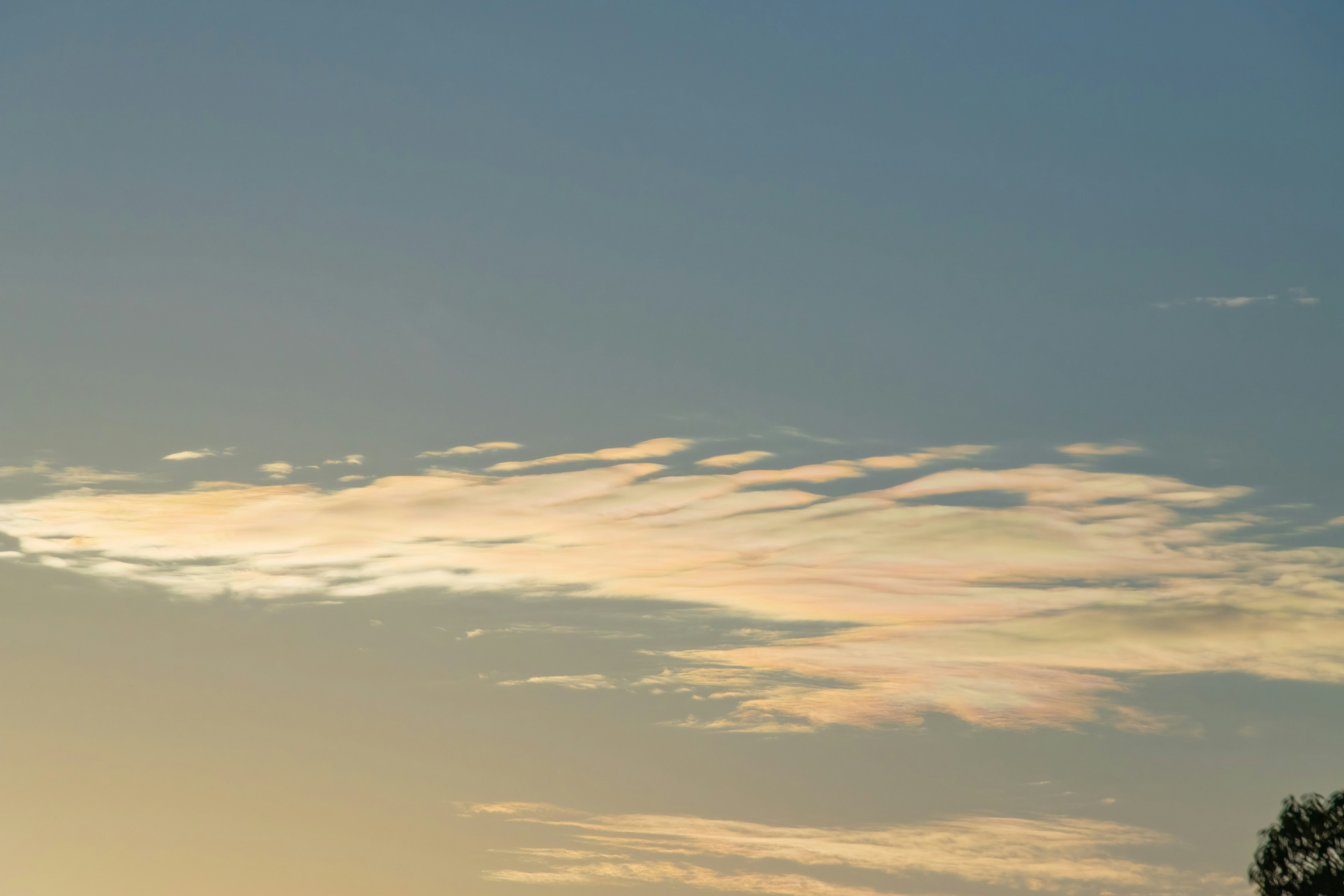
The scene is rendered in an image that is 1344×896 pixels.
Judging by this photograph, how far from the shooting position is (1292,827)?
410ft

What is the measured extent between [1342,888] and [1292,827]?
532cm

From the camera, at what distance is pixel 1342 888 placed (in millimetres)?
121500
